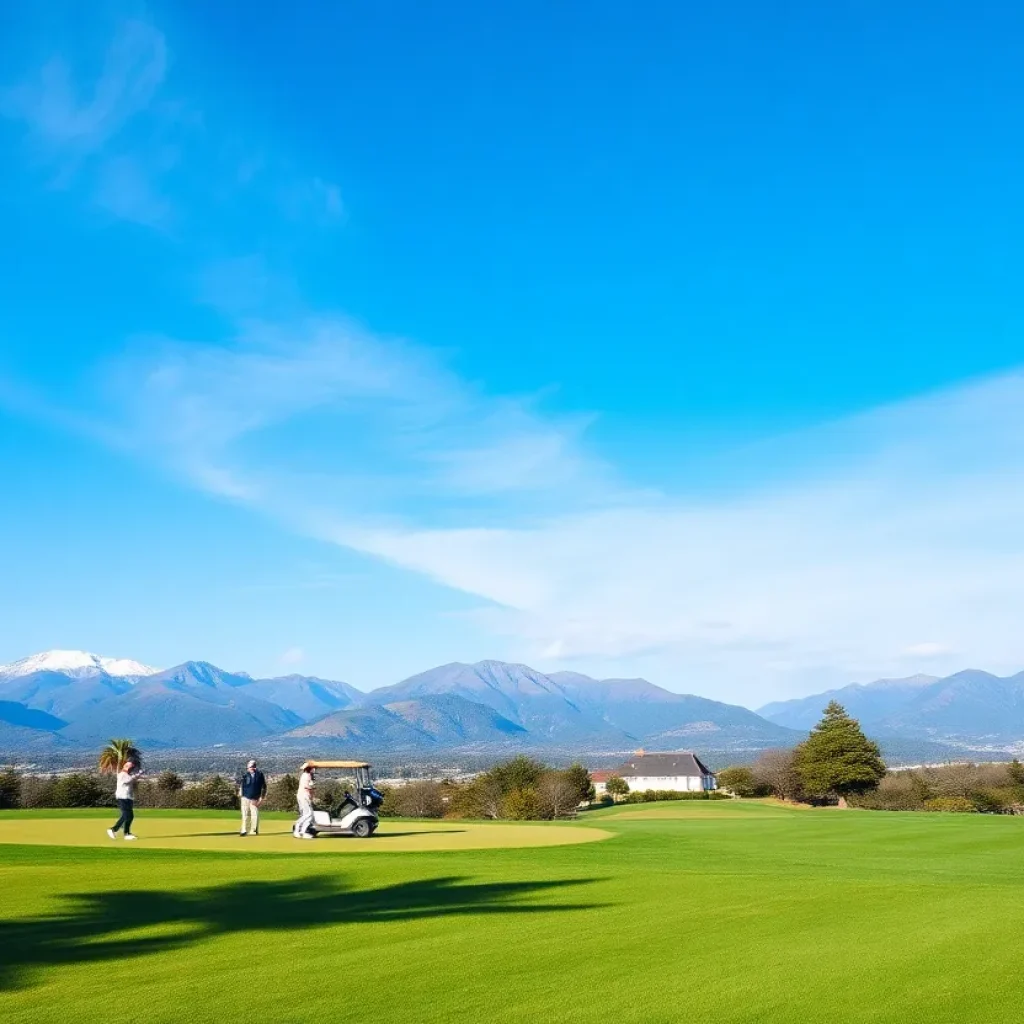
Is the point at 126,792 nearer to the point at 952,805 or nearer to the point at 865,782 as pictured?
the point at 952,805

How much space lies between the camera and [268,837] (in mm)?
25266

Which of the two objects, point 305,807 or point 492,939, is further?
point 305,807

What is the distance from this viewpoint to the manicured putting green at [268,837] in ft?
73.5

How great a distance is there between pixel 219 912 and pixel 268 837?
13.2m

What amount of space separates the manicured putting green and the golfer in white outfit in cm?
36

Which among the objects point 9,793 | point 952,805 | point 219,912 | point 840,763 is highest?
point 840,763

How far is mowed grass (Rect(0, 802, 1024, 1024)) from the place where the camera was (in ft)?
27.6

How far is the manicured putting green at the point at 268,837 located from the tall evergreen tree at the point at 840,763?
47.6 meters

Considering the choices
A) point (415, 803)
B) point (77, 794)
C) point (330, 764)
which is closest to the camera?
point (330, 764)

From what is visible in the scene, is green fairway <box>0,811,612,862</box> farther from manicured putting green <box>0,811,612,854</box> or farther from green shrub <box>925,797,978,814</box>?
green shrub <box>925,797,978,814</box>

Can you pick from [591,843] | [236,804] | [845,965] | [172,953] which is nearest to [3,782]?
[236,804]

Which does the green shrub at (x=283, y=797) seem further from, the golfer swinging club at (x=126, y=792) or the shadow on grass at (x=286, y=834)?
the golfer swinging club at (x=126, y=792)

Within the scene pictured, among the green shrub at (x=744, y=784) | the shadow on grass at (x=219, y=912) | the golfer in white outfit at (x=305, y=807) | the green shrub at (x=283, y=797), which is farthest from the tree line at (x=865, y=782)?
the shadow on grass at (x=219, y=912)

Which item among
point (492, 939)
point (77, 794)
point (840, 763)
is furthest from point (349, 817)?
point (840, 763)
